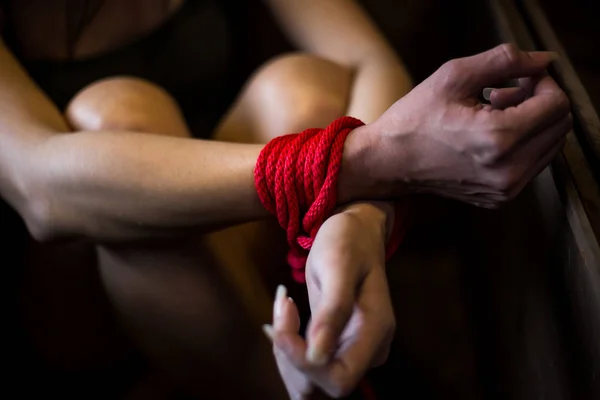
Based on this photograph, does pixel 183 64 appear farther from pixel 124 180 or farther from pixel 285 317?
pixel 285 317

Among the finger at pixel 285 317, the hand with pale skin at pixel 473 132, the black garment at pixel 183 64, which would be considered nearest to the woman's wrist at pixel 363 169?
the hand with pale skin at pixel 473 132

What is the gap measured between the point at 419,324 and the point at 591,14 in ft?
1.29

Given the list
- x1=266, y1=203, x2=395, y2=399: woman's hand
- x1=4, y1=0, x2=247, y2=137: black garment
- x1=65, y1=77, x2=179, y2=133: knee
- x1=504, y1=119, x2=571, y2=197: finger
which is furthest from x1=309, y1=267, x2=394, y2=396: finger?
x1=4, y1=0, x2=247, y2=137: black garment

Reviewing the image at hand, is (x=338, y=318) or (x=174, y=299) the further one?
(x=174, y=299)

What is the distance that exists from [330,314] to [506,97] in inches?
6.9

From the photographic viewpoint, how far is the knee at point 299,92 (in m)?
0.52

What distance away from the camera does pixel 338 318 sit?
0.35 m

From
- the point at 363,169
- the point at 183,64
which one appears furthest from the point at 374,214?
the point at 183,64

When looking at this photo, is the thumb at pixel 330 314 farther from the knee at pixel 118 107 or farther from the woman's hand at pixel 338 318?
the knee at pixel 118 107

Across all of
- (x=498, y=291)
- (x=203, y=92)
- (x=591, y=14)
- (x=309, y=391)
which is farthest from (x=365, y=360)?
(x=591, y=14)

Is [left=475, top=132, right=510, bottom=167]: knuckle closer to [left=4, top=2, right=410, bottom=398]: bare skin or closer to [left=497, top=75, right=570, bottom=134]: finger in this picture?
[left=497, top=75, right=570, bottom=134]: finger

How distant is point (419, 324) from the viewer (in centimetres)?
75

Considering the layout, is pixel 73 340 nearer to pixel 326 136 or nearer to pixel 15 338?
pixel 15 338

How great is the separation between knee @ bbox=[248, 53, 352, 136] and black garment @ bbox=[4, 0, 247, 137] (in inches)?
4.9
